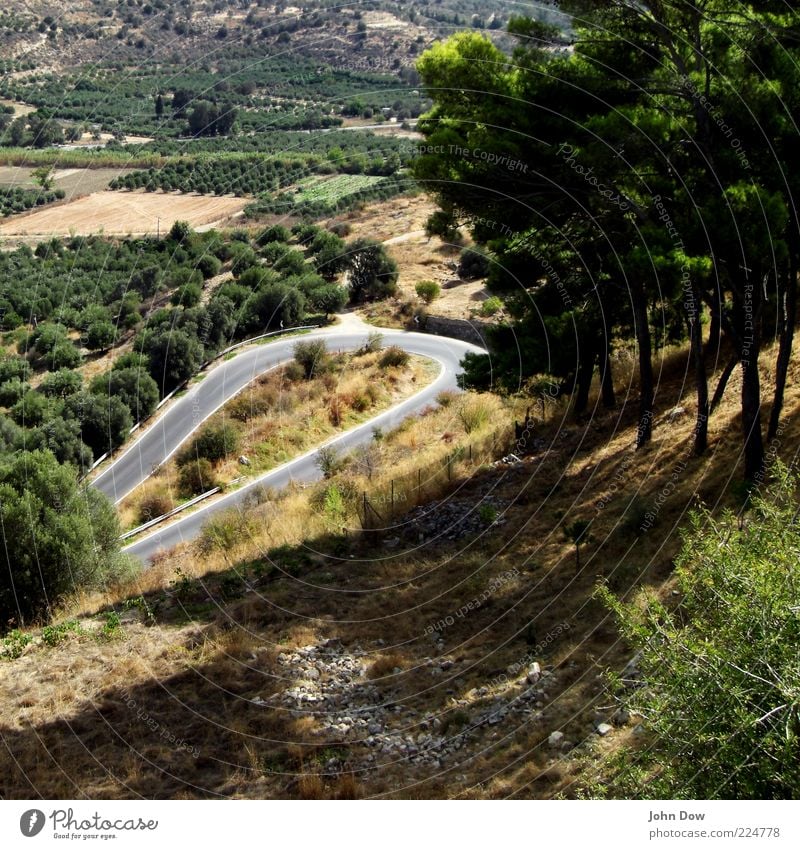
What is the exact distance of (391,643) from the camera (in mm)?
14844

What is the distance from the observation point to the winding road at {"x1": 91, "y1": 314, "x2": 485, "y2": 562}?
97.3 ft

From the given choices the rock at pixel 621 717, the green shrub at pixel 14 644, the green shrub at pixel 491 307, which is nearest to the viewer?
the rock at pixel 621 717

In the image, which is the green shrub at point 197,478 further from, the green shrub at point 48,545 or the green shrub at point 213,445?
the green shrub at point 48,545

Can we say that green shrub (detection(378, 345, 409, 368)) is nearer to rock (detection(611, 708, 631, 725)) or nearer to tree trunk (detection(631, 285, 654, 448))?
tree trunk (detection(631, 285, 654, 448))

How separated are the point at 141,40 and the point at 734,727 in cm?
12214

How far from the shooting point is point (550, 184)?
16.4m

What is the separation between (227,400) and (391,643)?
24717 millimetres

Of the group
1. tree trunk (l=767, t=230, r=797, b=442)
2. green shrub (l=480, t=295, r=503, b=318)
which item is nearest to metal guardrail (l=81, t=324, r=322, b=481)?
green shrub (l=480, t=295, r=503, b=318)

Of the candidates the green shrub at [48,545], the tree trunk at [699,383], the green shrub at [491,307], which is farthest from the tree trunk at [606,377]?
the green shrub at [491,307]

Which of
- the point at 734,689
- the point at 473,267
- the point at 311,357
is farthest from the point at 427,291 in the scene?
the point at 734,689

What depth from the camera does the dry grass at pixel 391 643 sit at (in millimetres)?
11547

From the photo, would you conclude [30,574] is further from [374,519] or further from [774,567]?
[774,567]

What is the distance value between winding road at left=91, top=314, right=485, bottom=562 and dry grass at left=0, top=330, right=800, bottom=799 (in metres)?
7.70

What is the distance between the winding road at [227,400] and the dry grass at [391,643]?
770 cm
